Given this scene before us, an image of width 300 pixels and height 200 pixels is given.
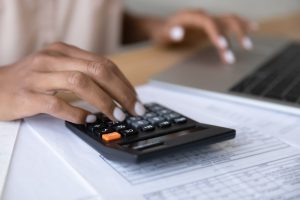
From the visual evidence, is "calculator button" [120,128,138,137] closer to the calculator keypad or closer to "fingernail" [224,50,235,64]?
the calculator keypad

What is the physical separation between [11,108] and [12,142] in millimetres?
62

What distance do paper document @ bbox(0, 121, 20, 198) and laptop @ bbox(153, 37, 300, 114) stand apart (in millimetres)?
274

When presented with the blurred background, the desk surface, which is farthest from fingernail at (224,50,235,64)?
the blurred background

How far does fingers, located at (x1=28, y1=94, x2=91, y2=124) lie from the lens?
518 mm

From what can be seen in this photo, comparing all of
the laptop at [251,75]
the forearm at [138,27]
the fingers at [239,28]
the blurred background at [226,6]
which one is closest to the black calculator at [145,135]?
the laptop at [251,75]

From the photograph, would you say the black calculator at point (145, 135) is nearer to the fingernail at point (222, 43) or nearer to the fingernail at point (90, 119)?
the fingernail at point (90, 119)

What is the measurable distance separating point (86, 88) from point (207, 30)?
46 centimetres

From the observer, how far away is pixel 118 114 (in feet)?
1.71

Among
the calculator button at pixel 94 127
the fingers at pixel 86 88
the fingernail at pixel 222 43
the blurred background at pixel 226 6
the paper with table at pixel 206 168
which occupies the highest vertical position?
the blurred background at pixel 226 6

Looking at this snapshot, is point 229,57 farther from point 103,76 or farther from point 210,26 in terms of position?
point 103,76

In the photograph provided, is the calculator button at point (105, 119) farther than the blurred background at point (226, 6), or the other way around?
the blurred background at point (226, 6)

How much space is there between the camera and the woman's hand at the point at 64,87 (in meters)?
0.52

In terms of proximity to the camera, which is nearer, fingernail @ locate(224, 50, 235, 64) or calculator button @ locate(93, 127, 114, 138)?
calculator button @ locate(93, 127, 114, 138)

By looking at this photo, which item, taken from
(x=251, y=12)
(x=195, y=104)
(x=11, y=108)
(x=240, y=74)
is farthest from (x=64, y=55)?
(x=251, y=12)
